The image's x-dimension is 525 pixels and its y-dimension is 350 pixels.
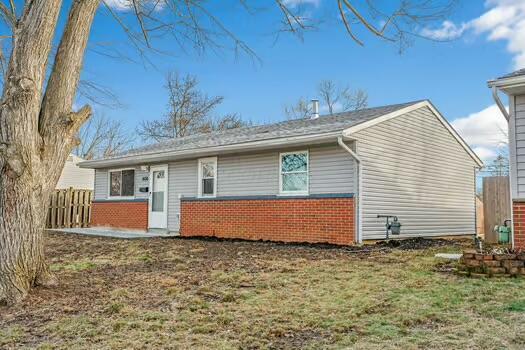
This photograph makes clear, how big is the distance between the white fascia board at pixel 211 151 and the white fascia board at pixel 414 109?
55cm

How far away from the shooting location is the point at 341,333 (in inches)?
145

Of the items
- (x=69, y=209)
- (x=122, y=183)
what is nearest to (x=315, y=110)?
(x=122, y=183)

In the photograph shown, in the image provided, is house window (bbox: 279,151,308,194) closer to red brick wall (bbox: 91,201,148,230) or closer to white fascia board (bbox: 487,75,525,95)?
white fascia board (bbox: 487,75,525,95)

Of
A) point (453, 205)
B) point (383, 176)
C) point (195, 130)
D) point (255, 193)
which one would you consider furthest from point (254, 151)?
point (195, 130)

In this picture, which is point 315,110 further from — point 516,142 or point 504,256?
point 504,256

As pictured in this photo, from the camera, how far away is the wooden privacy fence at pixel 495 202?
39.9 ft

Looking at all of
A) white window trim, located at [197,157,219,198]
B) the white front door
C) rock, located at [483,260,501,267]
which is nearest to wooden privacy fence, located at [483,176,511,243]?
rock, located at [483,260,501,267]

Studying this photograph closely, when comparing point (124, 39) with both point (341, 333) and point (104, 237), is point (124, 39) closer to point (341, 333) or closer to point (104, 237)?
point (341, 333)

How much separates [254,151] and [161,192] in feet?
14.8

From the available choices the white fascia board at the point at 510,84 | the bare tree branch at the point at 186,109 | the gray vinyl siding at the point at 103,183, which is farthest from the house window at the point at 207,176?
the bare tree branch at the point at 186,109

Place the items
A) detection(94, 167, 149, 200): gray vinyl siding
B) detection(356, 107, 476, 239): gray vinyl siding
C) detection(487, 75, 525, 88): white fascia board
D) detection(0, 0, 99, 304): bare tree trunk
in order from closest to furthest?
1. detection(0, 0, 99, 304): bare tree trunk
2. detection(487, 75, 525, 88): white fascia board
3. detection(356, 107, 476, 239): gray vinyl siding
4. detection(94, 167, 149, 200): gray vinyl siding

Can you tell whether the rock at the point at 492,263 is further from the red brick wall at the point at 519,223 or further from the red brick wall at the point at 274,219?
the red brick wall at the point at 274,219

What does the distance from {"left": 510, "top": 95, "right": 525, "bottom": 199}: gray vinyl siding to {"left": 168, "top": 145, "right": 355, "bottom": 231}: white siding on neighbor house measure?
350cm

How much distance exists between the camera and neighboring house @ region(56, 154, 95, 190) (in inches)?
1013
